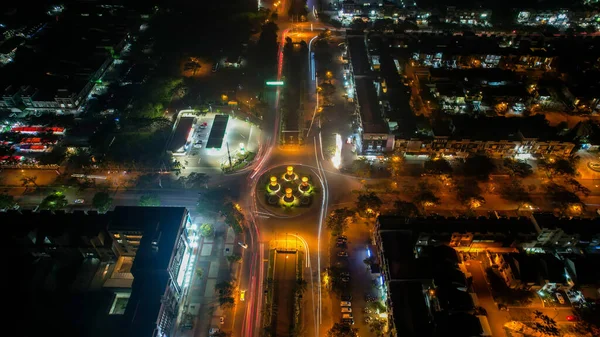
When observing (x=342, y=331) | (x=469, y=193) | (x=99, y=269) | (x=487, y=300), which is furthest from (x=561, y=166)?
(x=99, y=269)

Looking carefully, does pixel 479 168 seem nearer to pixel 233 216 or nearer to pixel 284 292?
pixel 284 292

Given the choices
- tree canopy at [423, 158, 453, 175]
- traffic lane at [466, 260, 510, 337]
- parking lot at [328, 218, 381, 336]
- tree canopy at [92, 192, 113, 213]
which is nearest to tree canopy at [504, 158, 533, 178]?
tree canopy at [423, 158, 453, 175]

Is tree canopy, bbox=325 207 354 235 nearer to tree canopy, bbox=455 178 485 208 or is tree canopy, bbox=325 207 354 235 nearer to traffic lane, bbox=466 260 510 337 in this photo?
traffic lane, bbox=466 260 510 337

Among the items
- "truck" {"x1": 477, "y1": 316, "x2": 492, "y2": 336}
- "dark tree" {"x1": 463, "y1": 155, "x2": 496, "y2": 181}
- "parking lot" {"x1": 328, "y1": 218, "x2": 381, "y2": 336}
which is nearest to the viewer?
"truck" {"x1": 477, "y1": 316, "x2": 492, "y2": 336}

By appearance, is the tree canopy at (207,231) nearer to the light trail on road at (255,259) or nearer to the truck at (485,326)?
the light trail on road at (255,259)

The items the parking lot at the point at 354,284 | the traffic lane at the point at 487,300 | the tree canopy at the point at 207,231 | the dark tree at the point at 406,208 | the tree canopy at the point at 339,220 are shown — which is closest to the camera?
the traffic lane at the point at 487,300

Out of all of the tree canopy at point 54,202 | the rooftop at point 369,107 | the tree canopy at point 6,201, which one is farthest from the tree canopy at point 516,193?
the tree canopy at point 6,201
